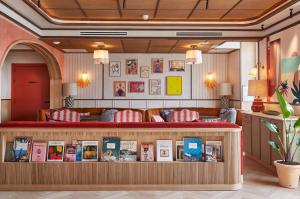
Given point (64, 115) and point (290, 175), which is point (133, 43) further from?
point (290, 175)

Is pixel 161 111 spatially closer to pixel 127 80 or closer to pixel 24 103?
pixel 127 80

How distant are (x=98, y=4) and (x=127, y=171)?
3438 mm

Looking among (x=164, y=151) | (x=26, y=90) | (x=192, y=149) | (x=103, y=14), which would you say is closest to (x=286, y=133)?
(x=192, y=149)

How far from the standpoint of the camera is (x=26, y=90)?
998 centimetres

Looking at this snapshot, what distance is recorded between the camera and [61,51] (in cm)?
940

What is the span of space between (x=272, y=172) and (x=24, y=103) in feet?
28.5

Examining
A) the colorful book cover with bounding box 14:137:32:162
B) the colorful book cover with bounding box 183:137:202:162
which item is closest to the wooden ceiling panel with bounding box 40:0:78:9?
the colorful book cover with bounding box 14:137:32:162

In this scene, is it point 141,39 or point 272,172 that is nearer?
point 272,172

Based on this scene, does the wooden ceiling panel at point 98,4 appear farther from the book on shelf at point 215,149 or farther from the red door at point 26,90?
the red door at point 26,90

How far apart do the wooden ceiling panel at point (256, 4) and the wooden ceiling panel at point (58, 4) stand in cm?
339

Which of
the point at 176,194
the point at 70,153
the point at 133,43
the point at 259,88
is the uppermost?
the point at 133,43

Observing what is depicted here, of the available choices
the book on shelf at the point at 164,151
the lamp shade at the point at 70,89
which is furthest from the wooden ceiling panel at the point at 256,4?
the lamp shade at the point at 70,89

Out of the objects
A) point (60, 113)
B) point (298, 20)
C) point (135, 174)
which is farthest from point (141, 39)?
point (135, 174)

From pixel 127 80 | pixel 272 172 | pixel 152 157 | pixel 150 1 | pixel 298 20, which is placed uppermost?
pixel 150 1
